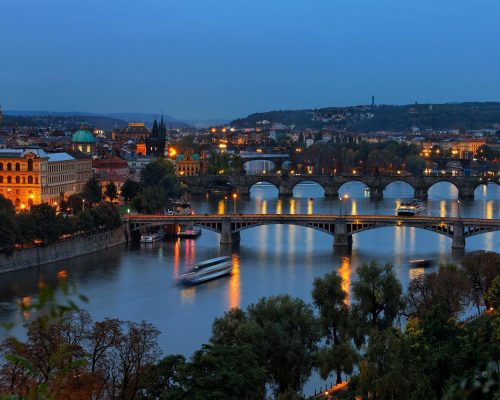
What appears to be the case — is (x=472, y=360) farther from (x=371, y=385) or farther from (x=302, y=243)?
(x=302, y=243)

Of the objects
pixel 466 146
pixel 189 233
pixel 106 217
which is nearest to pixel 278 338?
pixel 106 217

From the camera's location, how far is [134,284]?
16.8 metres

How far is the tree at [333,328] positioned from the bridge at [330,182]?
2702cm

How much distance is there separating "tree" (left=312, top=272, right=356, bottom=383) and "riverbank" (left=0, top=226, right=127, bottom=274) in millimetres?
8173

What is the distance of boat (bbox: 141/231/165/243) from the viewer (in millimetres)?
23344

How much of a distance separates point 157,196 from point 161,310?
13798 mm

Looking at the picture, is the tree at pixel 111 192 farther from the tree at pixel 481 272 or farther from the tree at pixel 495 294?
the tree at pixel 495 294

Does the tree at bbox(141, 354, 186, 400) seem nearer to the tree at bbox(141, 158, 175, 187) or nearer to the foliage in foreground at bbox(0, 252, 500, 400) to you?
the foliage in foreground at bbox(0, 252, 500, 400)

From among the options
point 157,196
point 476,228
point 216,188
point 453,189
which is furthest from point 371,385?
point 453,189

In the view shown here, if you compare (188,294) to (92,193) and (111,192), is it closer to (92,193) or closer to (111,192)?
(92,193)

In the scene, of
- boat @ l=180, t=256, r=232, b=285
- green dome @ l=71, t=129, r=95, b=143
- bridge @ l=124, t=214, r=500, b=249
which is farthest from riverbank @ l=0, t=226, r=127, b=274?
green dome @ l=71, t=129, r=95, b=143

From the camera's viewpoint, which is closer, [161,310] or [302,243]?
[161,310]

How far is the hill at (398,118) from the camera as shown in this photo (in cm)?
11488

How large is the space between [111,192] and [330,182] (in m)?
13.3
